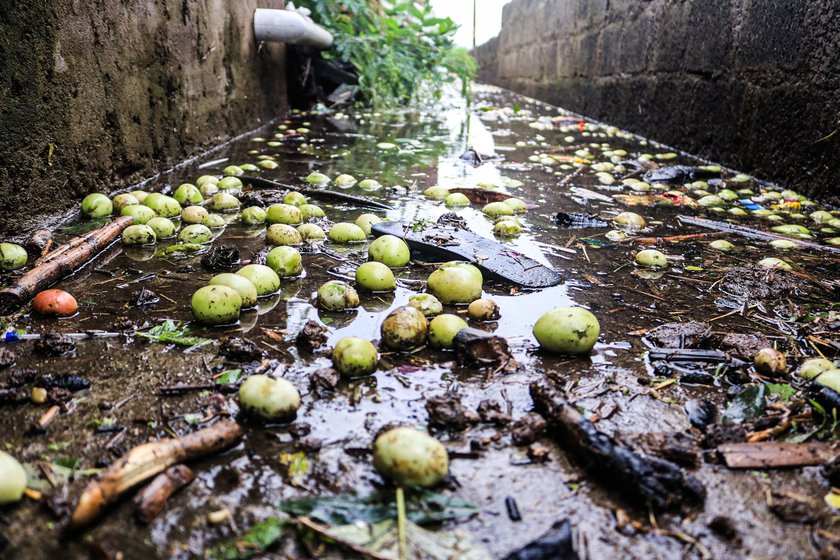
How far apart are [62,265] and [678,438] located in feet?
9.02

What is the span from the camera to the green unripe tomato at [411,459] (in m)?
1.59

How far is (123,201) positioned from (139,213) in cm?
28

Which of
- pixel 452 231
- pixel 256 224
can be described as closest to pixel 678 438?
Answer: pixel 452 231

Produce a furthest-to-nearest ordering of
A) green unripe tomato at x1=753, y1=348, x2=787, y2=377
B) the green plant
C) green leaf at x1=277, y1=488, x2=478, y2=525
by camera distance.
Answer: the green plant
green unripe tomato at x1=753, y1=348, x2=787, y2=377
green leaf at x1=277, y1=488, x2=478, y2=525

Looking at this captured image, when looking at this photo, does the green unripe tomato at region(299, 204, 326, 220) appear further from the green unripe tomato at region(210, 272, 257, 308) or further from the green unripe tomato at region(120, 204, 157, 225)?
the green unripe tomato at region(210, 272, 257, 308)

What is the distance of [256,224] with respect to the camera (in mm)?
3943

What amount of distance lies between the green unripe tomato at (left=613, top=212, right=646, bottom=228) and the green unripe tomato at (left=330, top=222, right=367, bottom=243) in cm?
189

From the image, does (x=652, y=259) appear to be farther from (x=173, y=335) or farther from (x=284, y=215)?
(x=173, y=335)

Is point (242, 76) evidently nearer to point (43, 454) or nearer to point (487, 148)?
point (487, 148)

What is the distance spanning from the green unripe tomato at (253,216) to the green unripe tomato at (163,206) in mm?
452

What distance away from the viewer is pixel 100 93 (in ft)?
12.9

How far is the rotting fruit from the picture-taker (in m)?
2.44

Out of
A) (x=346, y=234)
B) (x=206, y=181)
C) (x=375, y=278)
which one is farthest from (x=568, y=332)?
(x=206, y=181)

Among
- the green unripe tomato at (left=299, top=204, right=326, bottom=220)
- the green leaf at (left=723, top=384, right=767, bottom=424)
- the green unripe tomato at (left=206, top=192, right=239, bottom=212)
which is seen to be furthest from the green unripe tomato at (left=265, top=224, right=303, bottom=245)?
the green leaf at (left=723, top=384, right=767, bottom=424)
